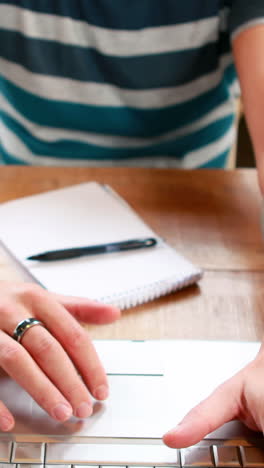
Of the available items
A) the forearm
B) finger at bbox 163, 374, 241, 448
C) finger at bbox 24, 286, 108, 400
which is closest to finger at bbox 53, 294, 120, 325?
finger at bbox 24, 286, 108, 400

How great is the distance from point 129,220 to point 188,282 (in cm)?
13

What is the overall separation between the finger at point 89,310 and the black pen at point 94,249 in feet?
0.34

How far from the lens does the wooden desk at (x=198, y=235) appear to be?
1.94 feet

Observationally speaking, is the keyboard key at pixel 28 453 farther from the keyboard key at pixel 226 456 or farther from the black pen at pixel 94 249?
the black pen at pixel 94 249

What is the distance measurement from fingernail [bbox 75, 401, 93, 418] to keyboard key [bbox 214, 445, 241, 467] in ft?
0.33

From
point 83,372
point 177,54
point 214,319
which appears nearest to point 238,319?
point 214,319

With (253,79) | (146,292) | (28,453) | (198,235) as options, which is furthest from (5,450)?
(253,79)

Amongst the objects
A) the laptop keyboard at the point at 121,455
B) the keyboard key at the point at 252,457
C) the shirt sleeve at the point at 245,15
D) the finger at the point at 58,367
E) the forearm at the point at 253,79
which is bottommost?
the keyboard key at the point at 252,457

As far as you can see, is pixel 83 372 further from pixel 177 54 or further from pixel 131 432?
pixel 177 54

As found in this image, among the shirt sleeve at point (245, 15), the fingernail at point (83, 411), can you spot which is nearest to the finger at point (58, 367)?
the fingernail at point (83, 411)

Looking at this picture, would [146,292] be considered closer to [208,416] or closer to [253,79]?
[208,416]

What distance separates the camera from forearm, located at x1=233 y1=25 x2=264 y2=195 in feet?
2.44

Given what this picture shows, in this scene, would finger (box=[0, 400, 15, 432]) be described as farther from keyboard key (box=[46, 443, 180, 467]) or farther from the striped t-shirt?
the striped t-shirt

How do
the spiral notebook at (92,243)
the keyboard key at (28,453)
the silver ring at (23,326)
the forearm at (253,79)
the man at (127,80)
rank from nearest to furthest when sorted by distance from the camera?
the keyboard key at (28,453) < the silver ring at (23,326) < the spiral notebook at (92,243) < the forearm at (253,79) < the man at (127,80)
